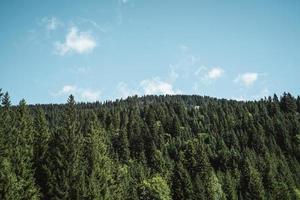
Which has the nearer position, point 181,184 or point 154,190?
point 181,184

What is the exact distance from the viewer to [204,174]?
80.5m

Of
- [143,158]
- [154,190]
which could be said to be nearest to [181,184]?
[154,190]

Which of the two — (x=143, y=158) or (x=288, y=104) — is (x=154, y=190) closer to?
(x=143, y=158)

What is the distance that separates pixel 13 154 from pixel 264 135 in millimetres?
Result: 122525

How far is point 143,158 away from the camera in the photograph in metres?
105

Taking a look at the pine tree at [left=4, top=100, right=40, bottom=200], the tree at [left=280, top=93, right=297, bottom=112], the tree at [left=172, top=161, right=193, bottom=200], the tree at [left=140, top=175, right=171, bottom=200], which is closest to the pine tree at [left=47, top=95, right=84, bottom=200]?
the pine tree at [left=4, top=100, right=40, bottom=200]

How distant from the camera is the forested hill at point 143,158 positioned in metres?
42.6

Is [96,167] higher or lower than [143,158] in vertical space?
lower

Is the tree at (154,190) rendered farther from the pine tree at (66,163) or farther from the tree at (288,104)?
the tree at (288,104)

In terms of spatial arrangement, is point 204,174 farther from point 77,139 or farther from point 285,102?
point 285,102

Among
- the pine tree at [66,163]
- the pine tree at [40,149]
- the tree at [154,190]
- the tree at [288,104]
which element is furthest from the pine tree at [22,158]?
the tree at [288,104]

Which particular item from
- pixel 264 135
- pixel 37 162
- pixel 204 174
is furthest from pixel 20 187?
pixel 264 135

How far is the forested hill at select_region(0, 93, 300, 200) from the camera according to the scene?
42625 millimetres

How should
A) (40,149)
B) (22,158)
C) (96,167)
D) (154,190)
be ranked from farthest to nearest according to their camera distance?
(154,190), (40,149), (96,167), (22,158)
